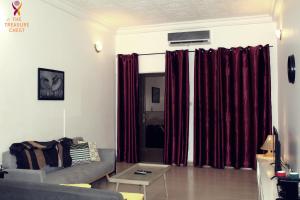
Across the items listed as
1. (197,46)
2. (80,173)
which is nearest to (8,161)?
(80,173)

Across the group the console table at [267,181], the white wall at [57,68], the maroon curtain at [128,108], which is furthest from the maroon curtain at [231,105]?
the white wall at [57,68]

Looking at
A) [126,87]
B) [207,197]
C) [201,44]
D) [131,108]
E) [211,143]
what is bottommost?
[207,197]

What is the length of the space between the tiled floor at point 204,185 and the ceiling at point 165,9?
9.37 ft

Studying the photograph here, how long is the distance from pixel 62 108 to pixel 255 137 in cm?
350

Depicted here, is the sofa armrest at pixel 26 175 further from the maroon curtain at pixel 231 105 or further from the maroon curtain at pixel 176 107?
the maroon curtain at pixel 231 105

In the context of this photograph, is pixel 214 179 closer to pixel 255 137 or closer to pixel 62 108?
pixel 255 137

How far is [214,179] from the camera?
5195mm

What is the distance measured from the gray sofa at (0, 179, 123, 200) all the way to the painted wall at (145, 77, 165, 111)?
15.0 ft

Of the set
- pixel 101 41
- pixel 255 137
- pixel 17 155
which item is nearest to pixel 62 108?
pixel 17 155

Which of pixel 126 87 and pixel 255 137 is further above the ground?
pixel 126 87

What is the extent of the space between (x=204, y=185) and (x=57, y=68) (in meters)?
2.91

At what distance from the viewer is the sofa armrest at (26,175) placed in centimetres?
343

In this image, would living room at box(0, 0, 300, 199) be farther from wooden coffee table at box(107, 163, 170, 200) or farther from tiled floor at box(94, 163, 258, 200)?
wooden coffee table at box(107, 163, 170, 200)

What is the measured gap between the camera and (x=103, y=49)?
6.39 m
